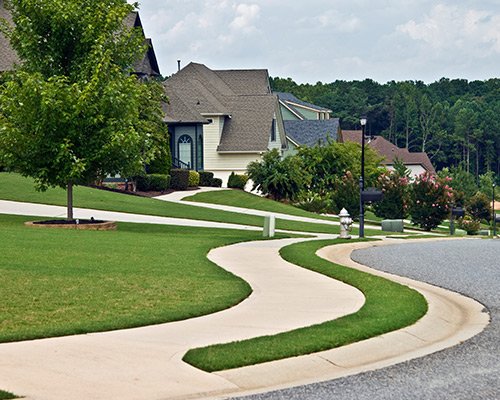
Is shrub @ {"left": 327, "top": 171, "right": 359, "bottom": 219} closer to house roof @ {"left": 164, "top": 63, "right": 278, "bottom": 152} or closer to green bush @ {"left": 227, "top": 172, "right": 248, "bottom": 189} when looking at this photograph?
green bush @ {"left": 227, "top": 172, "right": 248, "bottom": 189}

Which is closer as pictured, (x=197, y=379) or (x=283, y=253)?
(x=197, y=379)

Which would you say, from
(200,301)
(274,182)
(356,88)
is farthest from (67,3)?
(356,88)

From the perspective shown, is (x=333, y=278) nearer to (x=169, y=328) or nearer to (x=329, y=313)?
(x=329, y=313)

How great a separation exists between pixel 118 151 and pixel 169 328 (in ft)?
54.8

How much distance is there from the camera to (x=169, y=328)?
9.53 metres

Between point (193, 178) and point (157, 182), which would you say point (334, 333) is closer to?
point (157, 182)

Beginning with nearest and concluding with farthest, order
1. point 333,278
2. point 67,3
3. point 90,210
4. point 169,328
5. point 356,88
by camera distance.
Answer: point 169,328
point 333,278
point 67,3
point 90,210
point 356,88

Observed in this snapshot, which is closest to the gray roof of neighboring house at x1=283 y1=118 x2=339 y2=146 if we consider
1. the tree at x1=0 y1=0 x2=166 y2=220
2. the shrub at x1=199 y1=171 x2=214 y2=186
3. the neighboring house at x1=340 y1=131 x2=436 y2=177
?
the shrub at x1=199 y1=171 x2=214 y2=186

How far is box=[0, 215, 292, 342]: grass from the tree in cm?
522

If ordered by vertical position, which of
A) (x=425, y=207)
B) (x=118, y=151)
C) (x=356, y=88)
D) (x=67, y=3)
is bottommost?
(x=425, y=207)

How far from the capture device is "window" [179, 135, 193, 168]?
58.1m

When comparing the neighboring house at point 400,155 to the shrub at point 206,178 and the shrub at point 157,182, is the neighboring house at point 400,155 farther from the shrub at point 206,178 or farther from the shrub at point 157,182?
the shrub at point 157,182

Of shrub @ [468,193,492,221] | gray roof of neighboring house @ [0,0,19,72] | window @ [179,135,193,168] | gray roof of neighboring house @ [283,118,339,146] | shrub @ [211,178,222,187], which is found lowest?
shrub @ [468,193,492,221]

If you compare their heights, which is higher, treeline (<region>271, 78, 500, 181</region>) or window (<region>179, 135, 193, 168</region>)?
treeline (<region>271, 78, 500, 181</region>)
